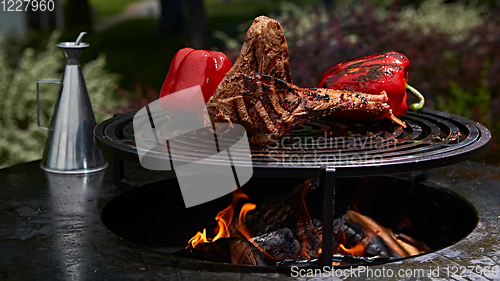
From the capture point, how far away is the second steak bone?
1.97 m

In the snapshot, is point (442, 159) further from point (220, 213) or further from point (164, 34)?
point (164, 34)

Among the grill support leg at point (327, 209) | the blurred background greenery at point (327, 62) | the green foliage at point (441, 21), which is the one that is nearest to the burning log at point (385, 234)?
the grill support leg at point (327, 209)

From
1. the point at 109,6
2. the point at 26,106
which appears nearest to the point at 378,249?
the point at 26,106

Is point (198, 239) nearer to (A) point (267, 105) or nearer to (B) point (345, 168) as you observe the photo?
(A) point (267, 105)

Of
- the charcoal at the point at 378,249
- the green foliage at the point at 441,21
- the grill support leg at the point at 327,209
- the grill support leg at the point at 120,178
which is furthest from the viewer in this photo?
the green foliage at the point at 441,21

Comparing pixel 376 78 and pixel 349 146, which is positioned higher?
pixel 376 78

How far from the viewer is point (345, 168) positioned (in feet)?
5.85

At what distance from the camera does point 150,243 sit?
2746 millimetres

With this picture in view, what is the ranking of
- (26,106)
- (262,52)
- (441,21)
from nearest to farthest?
(262,52), (26,106), (441,21)

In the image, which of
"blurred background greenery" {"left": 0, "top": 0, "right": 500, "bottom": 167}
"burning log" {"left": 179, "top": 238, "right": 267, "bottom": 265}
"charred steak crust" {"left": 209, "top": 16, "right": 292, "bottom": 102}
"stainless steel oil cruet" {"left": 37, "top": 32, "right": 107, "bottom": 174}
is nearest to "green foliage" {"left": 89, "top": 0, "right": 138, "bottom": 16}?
"blurred background greenery" {"left": 0, "top": 0, "right": 500, "bottom": 167}

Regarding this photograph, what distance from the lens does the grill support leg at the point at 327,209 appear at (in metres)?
1.79

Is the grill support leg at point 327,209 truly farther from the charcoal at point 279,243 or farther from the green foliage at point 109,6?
the green foliage at point 109,6

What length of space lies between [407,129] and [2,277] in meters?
1.83

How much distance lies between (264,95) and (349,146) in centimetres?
41
